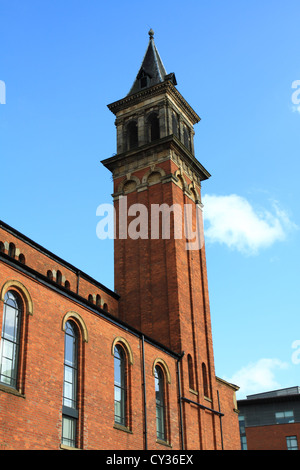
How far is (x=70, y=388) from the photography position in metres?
22.6

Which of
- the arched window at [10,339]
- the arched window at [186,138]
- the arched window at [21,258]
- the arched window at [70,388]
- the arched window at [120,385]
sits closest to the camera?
the arched window at [10,339]

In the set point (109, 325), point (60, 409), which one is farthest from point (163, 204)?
point (60, 409)

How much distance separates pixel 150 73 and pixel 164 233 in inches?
538

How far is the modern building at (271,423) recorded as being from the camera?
6147 centimetres

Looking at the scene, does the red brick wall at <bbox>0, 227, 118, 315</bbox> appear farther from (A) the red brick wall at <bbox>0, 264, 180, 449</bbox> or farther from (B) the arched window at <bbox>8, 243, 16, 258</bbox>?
(A) the red brick wall at <bbox>0, 264, 180, 449</bbox>

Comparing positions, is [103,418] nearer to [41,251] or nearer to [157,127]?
[41,251]

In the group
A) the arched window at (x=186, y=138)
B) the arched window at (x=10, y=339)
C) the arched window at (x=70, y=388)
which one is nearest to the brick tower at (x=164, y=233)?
the arched window at (x=186, y=138)

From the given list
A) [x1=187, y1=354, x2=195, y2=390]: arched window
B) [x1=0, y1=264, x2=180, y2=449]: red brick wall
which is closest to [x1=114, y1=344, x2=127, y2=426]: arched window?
[x1=0, y1=264, x2=180, y2=449]: red brick wall

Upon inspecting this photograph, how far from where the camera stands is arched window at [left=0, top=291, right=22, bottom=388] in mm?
19828

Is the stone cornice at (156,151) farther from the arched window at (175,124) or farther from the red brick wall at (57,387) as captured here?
the red brick wall at (57,387)

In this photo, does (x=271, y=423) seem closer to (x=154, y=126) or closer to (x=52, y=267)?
(x=154, y=126)

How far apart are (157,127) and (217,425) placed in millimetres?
19575

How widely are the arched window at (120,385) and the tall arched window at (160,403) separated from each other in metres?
3.09

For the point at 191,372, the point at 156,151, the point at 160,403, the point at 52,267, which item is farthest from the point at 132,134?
the point at 160,403
